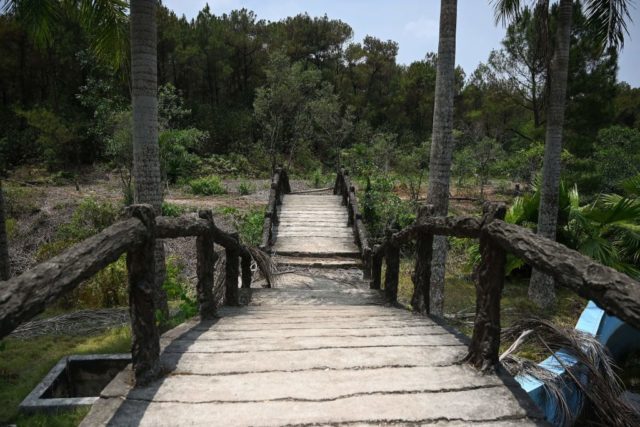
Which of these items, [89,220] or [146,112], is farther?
[89,220]

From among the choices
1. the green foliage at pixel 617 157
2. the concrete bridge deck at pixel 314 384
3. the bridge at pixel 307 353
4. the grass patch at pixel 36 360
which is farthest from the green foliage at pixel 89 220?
the green foliage at pixel 617 157

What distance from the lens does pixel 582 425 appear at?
4160 mm

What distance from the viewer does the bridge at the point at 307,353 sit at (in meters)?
1.82

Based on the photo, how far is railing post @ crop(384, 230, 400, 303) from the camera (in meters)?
5.00

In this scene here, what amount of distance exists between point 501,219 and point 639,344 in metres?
5.38

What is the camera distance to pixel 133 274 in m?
2.32

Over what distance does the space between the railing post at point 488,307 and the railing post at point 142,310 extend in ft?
5.95

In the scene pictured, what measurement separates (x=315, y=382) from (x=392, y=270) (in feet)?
9.62

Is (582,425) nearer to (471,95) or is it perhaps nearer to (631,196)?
(631,196)

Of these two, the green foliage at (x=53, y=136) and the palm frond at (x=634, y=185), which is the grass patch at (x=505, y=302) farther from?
the green foliage at (x=53, y=136)

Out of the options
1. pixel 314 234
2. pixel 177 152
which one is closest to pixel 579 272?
pixel 314 234

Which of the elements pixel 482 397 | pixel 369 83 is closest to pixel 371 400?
pixel 482 397

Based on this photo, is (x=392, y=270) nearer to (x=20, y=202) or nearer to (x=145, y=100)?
(x=145, y=100)

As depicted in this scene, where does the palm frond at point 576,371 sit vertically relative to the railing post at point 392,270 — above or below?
below
